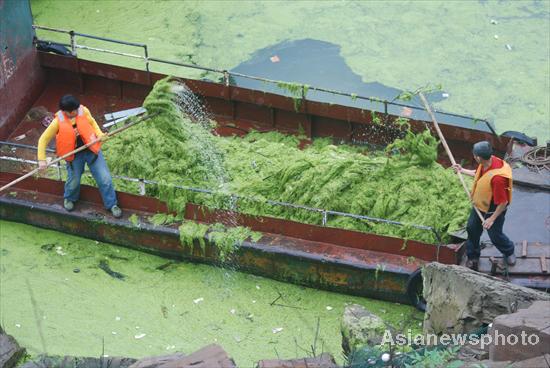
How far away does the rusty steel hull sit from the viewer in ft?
28.6

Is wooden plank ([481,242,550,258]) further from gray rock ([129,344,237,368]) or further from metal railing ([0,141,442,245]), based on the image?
gray rock ([129,344,237,368])

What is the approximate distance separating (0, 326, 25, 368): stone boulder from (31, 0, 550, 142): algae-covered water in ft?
19.5

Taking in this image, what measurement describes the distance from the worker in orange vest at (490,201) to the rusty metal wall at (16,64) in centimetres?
591

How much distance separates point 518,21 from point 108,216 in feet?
25.5

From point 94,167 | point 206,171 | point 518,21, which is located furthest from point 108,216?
point 518,21

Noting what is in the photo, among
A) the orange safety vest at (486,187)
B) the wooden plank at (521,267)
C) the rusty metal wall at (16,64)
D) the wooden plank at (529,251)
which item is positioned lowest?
the wooden plank at (521,267)

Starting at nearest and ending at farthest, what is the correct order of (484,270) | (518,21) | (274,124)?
(484,270), (274,124), (518,21)

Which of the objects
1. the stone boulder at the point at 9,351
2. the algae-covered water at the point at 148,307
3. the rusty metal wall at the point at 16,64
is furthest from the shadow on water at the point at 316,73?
the stone boulder at the point at 9,351

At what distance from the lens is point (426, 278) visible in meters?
7.65

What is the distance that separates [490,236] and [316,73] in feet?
18.5

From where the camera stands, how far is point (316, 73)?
1315cm

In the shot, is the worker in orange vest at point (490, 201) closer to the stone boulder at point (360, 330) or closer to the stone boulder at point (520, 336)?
the stone boulder at point (360, 330)

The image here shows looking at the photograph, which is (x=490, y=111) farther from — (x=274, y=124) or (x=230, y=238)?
(x=230, y=238)

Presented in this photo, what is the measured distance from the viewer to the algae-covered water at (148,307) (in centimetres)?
831
